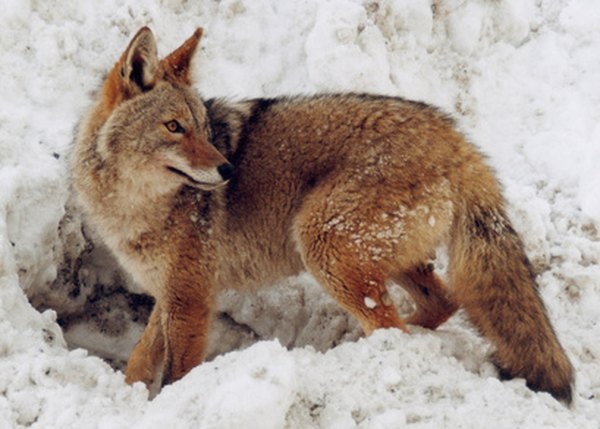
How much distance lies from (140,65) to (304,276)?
8.15 ft

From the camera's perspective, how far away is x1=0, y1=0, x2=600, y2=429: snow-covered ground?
4.02 meters

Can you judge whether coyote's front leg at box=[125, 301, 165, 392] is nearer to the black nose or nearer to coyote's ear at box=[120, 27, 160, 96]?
the black nose

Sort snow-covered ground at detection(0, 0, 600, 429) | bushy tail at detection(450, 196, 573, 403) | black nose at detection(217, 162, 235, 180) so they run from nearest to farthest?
1. snow-covered ground at detection(0, 0, 600, 429)
2. bushy tail at detection(450, 196, 573, 403)
3. black nose at detection(217, 162, 235, 180)

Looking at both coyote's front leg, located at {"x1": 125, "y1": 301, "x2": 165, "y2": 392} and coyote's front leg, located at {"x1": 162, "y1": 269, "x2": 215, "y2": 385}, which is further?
coyote's front leg, located at {"x1": 125, "y1": 301, "x2": 165, "y2": 392}

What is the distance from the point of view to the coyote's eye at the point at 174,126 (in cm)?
530

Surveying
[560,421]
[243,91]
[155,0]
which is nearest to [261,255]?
[243,91]

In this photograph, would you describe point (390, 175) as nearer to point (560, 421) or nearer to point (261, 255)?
point (261, 255)

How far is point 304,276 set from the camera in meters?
6.68

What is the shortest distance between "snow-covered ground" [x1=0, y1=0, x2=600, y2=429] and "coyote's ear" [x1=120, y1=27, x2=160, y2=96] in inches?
47.5

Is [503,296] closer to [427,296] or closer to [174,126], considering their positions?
[427,296]

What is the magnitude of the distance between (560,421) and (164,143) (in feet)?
10.6

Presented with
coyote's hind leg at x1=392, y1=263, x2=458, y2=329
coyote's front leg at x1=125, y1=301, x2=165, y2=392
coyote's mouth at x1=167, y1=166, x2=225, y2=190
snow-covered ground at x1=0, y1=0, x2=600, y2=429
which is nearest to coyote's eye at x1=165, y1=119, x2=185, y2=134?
coyote's mouth at x1=167, y1=166, x2=225, y2=190

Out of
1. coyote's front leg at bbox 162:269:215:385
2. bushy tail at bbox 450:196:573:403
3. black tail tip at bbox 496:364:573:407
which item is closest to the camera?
black tail tip at bbox 496:364:573:407

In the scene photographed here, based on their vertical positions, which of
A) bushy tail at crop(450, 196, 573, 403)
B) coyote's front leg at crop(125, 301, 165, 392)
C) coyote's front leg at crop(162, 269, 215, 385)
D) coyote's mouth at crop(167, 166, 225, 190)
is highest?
coyote's mouth at crop(167, 166, 225, 190)
